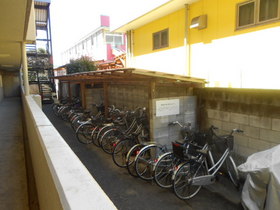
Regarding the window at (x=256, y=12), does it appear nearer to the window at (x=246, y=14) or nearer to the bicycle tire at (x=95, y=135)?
the window at (x=246, y=14)

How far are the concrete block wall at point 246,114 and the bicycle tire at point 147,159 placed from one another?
1702 millimetres

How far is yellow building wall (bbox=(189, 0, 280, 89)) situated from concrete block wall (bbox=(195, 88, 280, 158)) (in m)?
0.51

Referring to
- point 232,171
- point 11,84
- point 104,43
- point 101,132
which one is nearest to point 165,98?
point 232,171

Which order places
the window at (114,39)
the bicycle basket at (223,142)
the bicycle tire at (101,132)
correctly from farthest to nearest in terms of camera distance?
1. the window at (114,39)
2. the bicycle tire at (101,132)
3. the bicycle basket at (223,142)

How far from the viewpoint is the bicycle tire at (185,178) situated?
4273mm

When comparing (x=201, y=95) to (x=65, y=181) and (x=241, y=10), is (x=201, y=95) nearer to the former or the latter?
(x=241, y=10)

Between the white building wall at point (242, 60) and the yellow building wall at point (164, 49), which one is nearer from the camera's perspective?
A: the white building wall at point (242, 60)

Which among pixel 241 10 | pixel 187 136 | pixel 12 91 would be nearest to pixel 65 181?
pixel 187 136

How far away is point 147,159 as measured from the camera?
17.0ft

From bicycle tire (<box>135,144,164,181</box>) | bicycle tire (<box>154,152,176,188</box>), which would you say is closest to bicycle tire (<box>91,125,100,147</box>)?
bicycle tire (<box>135,144,164,181</box>)

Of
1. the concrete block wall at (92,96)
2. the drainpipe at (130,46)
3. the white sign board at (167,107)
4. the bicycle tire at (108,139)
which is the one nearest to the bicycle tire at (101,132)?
the bicycle tire at (108,139)

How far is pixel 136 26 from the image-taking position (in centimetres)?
945

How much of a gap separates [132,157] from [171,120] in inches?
53.1

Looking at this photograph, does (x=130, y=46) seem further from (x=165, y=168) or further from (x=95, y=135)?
(x=165, y=168)
